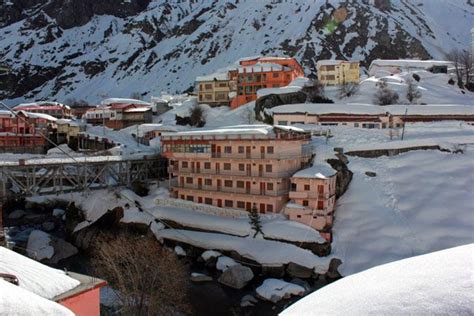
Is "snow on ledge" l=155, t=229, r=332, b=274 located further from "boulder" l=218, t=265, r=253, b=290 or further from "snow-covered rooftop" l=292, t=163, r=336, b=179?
"snow-covered rooftop" l=292, t=163, r=336, b=179

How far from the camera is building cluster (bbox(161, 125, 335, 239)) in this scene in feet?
109

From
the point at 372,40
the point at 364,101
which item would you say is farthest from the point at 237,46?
the point at 364,101

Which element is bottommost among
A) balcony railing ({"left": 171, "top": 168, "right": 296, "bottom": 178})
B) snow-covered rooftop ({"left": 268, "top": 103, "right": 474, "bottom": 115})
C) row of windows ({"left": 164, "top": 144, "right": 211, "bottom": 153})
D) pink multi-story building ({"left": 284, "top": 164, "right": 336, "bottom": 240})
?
pink multi-story building ({"left": 284, "top": 164, "right": 336, "bottom": 240})

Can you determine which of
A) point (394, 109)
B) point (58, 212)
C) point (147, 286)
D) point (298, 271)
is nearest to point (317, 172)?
point (298, 271)

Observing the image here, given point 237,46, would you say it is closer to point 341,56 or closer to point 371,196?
point 341,56

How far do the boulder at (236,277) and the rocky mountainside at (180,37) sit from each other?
276ft

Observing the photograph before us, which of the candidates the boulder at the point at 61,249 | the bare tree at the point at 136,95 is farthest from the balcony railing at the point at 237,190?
the bare tree at the point at 136,95

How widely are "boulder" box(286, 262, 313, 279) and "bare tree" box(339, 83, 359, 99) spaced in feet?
113

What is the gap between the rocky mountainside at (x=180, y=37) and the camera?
394 ft

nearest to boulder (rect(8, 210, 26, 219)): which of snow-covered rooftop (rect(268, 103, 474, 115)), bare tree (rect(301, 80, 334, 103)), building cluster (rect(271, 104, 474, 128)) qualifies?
building cluster (rect(271, 104, 474, 128))

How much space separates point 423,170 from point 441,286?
37003 millimetres

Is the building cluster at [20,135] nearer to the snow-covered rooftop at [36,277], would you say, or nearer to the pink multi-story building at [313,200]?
the pink multi-story building at [313,200]

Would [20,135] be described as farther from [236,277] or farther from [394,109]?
[394,109]

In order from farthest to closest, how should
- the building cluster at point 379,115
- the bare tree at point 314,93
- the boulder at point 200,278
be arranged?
the bare tree at point 314,93
the building cluster at point 379,115
the boulder at point 200,278
